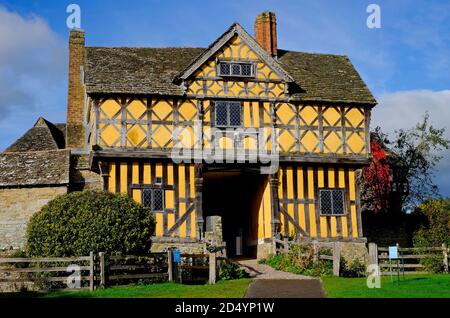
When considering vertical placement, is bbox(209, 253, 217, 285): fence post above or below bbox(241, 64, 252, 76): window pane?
below

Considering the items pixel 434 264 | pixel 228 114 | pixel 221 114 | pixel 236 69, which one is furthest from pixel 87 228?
pixel 434 264

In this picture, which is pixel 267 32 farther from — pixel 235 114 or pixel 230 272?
pixel 230 272

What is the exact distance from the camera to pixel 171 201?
27.2 metres

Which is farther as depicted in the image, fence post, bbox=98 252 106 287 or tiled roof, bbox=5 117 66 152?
tiled roof, bbox=5 117 66 152

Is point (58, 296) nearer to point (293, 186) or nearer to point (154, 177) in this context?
point (154, 177)

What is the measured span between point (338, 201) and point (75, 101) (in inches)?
599

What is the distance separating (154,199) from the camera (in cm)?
2705

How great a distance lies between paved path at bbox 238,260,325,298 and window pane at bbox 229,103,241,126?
21.1 ft

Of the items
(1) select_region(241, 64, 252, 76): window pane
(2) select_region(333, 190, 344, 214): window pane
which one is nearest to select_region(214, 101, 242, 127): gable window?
(1) select_region(241, 64, 252, 76): window pane

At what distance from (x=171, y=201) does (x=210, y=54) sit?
20.9 ft

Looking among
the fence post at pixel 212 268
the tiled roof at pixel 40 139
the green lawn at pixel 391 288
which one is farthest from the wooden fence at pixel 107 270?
the tiled roof at pixel 40 139

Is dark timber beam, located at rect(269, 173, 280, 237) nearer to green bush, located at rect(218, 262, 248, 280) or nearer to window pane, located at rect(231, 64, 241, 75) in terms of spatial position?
window pane, located at rect(231, 64, 241, 75)

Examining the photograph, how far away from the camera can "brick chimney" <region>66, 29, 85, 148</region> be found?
3497cm
